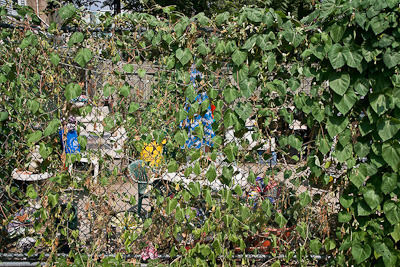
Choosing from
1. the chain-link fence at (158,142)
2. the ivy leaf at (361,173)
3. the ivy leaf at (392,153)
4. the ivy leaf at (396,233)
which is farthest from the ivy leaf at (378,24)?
the ivy leaf at (396,233)

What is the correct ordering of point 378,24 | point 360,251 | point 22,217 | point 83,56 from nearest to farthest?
point 378,24 < point 83,56 < point 360,251 < point 22,217

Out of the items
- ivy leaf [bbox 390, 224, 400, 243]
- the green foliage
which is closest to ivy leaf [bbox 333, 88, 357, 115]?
the green foliage

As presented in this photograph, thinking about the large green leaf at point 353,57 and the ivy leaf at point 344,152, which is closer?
the large green leaf at point 353,57

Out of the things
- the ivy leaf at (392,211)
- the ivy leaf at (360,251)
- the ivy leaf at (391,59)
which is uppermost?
the ivy leaf at (391,59)

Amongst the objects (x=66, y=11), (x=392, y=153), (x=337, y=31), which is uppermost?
(x=66, y=11)

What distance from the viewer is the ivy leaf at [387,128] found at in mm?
2262

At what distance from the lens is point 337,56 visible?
2238 mm

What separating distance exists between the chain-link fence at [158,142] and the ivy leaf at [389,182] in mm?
324

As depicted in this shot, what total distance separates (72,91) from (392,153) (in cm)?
221

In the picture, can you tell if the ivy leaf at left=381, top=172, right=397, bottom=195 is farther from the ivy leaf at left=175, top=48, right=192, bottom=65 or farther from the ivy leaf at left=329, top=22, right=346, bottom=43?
the ivy leaf at left=175, top=48, right=192, bottom=65

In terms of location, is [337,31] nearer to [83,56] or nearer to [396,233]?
[396,233]

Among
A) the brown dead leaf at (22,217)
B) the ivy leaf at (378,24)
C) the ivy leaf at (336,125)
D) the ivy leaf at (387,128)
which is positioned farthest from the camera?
the brown dead leaf at (22,217)

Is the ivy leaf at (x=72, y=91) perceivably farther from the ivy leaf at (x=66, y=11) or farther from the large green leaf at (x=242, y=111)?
the large green leaf at (x=242, y=111)

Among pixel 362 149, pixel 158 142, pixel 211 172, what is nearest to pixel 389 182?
pixel 362 149
